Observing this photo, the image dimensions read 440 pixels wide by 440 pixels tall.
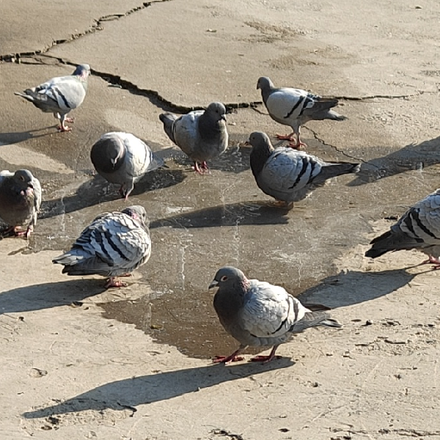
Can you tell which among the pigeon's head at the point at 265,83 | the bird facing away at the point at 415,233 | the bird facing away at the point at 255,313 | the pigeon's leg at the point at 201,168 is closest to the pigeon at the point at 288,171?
the pigeon's leg at the point at 201,168

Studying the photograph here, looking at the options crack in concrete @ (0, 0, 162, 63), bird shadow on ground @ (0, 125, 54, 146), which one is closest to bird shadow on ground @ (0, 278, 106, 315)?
bird shadow on ground @ (0, 125, 54, 146)

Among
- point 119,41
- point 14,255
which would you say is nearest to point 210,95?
point 119,41

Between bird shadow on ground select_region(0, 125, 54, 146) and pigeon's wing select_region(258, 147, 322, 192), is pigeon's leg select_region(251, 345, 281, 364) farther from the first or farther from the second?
bird shadow on ground select_region(0, 125, 54, 146)

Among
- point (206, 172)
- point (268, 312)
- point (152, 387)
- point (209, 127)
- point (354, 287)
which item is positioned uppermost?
point (209, 127)

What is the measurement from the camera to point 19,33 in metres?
12.0

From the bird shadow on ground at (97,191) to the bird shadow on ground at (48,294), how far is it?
1327mm

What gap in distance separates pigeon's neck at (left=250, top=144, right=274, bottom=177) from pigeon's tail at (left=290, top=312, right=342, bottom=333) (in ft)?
8.42

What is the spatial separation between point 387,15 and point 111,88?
447cm

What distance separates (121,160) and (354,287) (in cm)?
245

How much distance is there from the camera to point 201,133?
29.7 feet

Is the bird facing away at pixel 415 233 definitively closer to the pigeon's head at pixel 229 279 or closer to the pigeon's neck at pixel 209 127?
the pigeon's head at pixel 229 279

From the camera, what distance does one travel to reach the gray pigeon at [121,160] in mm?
8586

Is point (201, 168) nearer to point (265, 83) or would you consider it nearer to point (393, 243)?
point (265, 83)

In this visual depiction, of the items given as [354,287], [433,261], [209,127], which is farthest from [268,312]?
[209,127]
